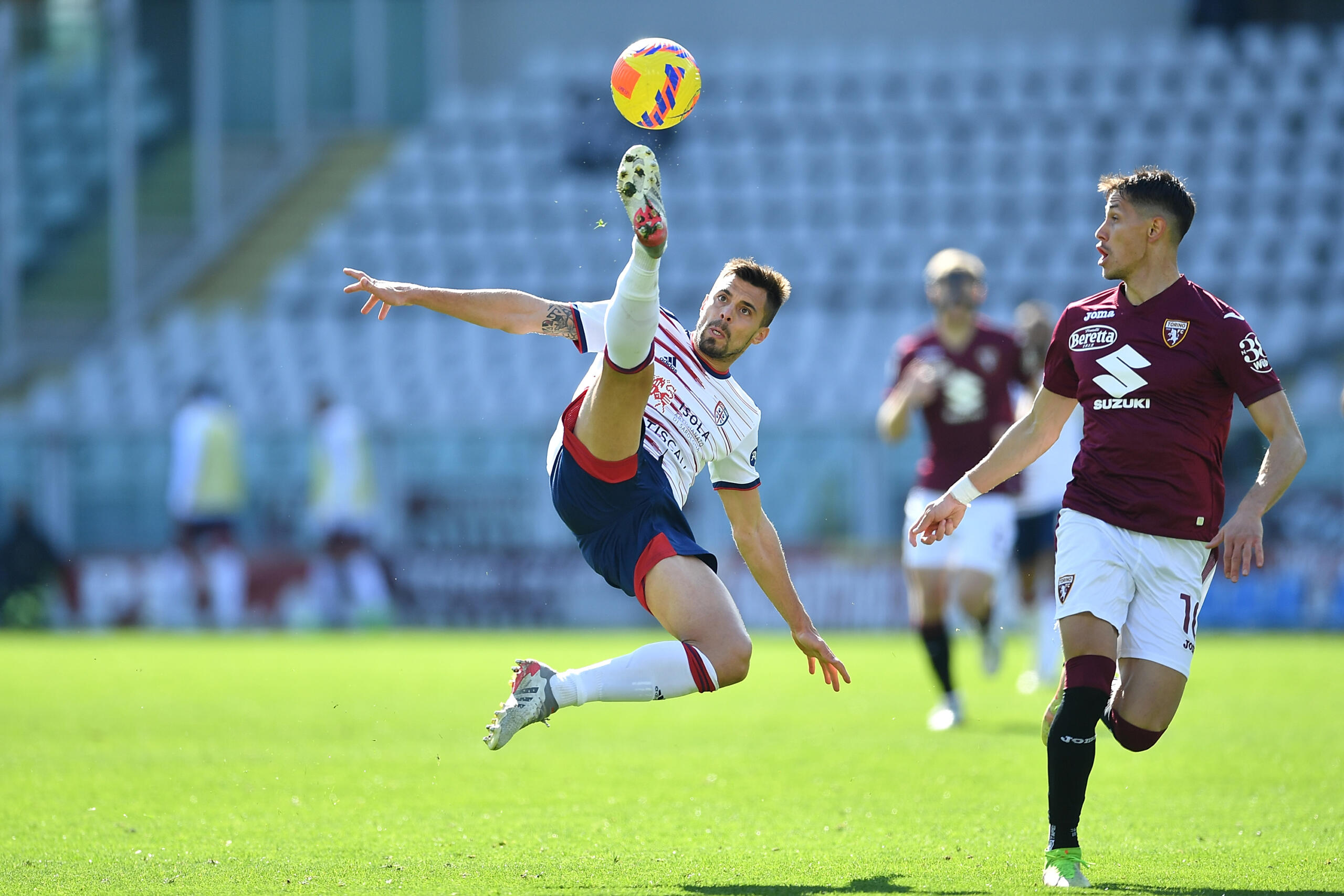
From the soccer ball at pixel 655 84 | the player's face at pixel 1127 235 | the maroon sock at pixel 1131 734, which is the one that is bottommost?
the maroon sock at pixel 1131 734

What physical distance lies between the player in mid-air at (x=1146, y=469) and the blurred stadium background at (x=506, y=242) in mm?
11302

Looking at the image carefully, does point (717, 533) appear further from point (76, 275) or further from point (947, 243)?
point (76, 275)

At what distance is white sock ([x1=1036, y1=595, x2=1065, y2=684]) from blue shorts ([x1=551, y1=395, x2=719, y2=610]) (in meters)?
5.85

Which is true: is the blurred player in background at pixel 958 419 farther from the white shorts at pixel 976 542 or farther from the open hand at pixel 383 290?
the open hand at pixel 383 290

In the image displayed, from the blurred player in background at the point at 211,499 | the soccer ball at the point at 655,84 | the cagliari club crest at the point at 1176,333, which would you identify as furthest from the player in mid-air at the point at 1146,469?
the blurred player in background at the point at 211,499

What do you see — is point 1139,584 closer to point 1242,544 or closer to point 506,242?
point 1242,544

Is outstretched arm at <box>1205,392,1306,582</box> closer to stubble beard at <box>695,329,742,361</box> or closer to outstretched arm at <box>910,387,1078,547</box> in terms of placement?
outstretched arm at <box>910,387,1078,547</box>

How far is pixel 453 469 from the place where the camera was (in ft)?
58.0

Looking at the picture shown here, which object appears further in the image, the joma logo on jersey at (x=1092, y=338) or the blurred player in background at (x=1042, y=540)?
the blurred player in background at (x=1042, y=540)

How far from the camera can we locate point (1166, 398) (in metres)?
5.10

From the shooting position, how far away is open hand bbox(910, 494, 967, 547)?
5270 mm

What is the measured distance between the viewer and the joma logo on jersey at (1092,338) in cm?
518

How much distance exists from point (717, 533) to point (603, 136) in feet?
30.3

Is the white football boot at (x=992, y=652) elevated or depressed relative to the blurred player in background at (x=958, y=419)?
depressed
